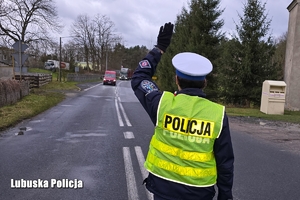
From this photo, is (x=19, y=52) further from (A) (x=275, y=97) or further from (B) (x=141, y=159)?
(A) (x=275, y=97)

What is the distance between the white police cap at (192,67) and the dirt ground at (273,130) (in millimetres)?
6234

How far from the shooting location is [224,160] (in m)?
2.23

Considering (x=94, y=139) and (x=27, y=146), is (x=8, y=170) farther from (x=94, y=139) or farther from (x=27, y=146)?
(x=94, y=139)

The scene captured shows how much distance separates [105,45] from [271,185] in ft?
273

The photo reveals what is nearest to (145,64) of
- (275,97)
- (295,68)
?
(275,97)

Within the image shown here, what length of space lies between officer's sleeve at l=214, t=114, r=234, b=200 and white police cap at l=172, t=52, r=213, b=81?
37 centimetres

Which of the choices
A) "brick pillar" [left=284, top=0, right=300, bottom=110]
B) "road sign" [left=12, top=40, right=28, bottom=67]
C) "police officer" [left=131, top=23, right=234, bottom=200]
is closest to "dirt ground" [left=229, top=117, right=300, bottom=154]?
"police officer" [left=131, top=23, right=234, bottom=200]

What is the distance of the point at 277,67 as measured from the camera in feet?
61.6

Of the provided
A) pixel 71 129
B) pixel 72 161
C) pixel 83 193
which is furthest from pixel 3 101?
pixel 83 193

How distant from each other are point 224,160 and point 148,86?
0.82 meters

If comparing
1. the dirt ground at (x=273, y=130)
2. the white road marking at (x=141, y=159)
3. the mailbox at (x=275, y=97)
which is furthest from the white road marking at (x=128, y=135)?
the mailbox at (x=275, y=97)

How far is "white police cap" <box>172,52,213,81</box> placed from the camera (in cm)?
218

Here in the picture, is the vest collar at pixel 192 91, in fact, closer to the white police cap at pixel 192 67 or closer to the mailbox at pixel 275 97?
the white police cap at pixel 192 67

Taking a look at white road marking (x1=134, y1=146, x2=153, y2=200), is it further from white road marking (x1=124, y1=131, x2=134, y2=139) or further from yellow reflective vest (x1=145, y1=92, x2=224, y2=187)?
yellow reflective vest (x1=145, y1=92, x2=224, y2=187)
